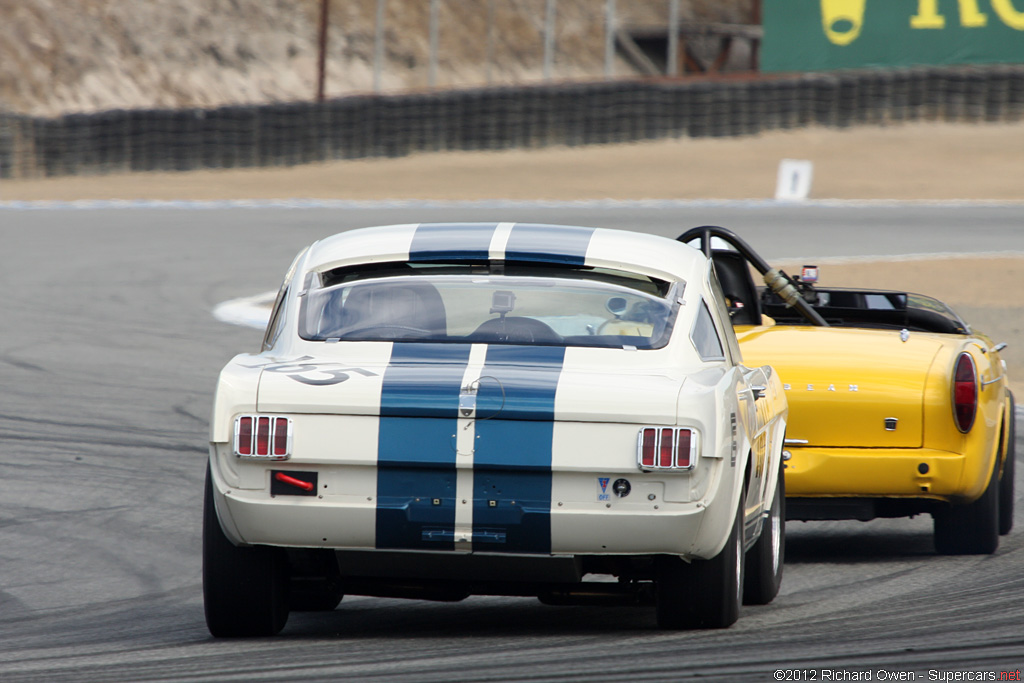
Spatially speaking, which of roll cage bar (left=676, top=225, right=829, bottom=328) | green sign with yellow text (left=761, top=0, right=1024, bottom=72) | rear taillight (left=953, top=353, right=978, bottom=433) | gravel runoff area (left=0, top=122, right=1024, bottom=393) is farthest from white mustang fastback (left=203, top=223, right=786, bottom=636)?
green sign with yellow text (left=761, top=0, right=1024, bottom=72)

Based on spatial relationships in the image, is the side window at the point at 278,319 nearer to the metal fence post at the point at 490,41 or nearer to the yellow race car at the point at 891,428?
the yellow race car at the point at 891,428

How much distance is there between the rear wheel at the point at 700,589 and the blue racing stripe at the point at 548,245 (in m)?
1.05

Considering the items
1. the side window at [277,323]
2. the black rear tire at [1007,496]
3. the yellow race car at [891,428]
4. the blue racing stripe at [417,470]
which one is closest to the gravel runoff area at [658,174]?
the black rear tire at [1007,496]

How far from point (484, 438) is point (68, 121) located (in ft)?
Answer: 97.6

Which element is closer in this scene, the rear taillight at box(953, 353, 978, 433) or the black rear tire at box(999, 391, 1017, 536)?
the rear taillight at box(953, 353, 978, 433)

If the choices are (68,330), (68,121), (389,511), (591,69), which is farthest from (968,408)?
(591,69)

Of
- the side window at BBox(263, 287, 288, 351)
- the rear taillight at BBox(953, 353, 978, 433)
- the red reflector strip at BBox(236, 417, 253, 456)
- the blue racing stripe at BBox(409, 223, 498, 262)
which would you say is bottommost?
the rear taillight at BBox(953, 353, 978, 433)

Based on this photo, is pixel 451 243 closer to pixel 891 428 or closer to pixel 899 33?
pixel 891 428

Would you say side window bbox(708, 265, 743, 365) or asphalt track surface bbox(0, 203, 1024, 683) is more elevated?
side window bbox(708, 265, 743, 365)

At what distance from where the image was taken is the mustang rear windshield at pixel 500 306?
16.3 feet

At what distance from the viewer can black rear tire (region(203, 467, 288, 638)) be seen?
4652mm

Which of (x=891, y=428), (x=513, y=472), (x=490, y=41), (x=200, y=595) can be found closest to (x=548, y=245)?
(x=513, y=472)

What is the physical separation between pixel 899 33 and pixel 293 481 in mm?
36217

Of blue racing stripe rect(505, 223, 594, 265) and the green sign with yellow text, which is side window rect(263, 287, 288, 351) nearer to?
blue racing stripe rect(505, 223, 594, 265)
